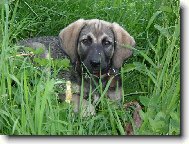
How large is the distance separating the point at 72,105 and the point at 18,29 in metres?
0.78

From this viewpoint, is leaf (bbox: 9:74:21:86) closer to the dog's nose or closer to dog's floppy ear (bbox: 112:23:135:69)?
the dog's nose

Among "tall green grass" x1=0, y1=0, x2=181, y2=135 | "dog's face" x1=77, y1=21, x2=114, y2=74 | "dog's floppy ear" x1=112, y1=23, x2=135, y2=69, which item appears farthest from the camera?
"dog's floppy ear" x1=112, y1=23, x2=135, y2=69

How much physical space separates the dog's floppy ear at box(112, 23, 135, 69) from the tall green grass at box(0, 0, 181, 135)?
7cm

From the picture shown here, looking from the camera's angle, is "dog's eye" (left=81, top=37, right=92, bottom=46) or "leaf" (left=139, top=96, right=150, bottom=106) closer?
"leaf" (left=139, top=96, right=150, bottom=106)

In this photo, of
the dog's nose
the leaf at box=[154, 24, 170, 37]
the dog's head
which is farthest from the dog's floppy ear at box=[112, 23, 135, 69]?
the leaf at box=[154, 24, 170, 37]

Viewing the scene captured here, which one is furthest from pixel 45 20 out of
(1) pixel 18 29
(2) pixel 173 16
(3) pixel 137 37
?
(2) pixel 173 16

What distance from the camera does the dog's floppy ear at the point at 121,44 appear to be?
15.2 feet

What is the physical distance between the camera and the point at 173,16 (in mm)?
4277

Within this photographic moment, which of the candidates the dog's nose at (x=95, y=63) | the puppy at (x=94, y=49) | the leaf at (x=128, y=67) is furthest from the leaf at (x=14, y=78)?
the leaf at (x=128, y=67)

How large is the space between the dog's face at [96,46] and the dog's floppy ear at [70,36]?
33mm

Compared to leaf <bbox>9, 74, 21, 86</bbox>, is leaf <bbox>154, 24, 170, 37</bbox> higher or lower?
higher

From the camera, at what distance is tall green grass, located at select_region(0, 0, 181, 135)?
384 cm

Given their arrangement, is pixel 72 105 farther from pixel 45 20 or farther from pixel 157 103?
pixel 45 20

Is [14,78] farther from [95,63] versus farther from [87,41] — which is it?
[87,41]
